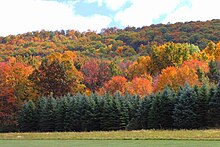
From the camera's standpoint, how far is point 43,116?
53.7 meters

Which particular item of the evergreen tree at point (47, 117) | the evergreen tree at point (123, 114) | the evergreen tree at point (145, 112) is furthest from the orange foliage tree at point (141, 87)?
the evergreen tree at point (145, 112)

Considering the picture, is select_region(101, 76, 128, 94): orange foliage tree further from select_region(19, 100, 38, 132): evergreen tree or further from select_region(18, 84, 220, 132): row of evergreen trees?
select_region(18, 84, 220, 132): row of evergreen trees

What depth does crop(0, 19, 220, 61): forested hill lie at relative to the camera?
141 m

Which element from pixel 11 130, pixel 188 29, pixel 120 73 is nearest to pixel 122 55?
pixel 188 29

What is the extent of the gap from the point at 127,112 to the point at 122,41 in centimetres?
12821

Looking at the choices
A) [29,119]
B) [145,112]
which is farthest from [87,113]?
[29,119]

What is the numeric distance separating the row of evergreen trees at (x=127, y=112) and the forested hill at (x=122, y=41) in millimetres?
81035

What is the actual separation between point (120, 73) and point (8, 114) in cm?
3817

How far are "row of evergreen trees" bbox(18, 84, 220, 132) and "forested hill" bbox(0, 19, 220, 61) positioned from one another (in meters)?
81.0

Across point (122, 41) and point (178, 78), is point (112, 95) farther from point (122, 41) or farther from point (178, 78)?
point (122, 41)

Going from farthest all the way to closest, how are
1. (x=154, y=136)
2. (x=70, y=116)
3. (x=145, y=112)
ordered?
(x=70, y=116)
(x=145, y=112)
(x=154, y=136)

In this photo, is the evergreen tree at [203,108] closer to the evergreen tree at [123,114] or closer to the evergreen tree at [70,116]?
the evergreen tree at [123,114]

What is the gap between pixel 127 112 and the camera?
49281mm

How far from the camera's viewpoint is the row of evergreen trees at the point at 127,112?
1683 inches
